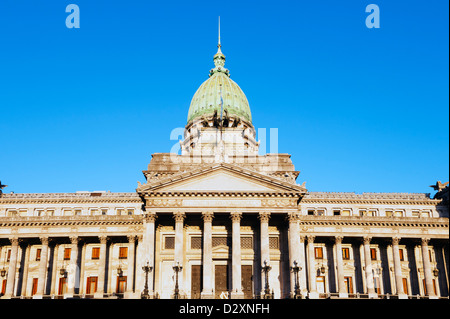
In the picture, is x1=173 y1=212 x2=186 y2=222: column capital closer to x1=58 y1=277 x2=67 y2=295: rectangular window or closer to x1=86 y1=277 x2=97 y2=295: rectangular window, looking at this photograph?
x1=86 y1=277 x2=97 y2=295: rectangular window

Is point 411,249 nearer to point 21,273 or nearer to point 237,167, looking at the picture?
point 237,167

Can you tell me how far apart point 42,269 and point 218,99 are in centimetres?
4329

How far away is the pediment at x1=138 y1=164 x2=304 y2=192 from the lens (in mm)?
54031

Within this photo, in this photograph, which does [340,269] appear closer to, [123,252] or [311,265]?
[311,265]

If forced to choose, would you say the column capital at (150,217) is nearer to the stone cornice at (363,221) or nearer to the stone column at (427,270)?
the stone cornice at (363,221)

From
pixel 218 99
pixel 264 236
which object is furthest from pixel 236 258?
pixel 218 99

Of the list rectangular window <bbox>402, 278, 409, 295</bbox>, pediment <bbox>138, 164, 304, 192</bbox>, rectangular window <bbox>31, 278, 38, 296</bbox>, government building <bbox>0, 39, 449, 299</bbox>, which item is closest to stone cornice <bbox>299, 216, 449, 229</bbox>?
government building <bbox>0, 39, 449, 299</bbox>

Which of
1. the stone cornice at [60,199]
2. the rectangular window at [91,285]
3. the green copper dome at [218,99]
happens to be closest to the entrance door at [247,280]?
the rectangular window at [91,285]

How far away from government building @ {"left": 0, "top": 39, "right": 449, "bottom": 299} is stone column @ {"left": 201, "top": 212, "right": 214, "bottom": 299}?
4.7 inches

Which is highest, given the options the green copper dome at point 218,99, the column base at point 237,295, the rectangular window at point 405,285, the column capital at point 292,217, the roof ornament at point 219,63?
the roof ornament at point 219,63

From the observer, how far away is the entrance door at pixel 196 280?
54.4 m

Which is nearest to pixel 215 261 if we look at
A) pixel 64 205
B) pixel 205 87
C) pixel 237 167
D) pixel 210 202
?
pixel 210 202

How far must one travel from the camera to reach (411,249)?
63.0 m
